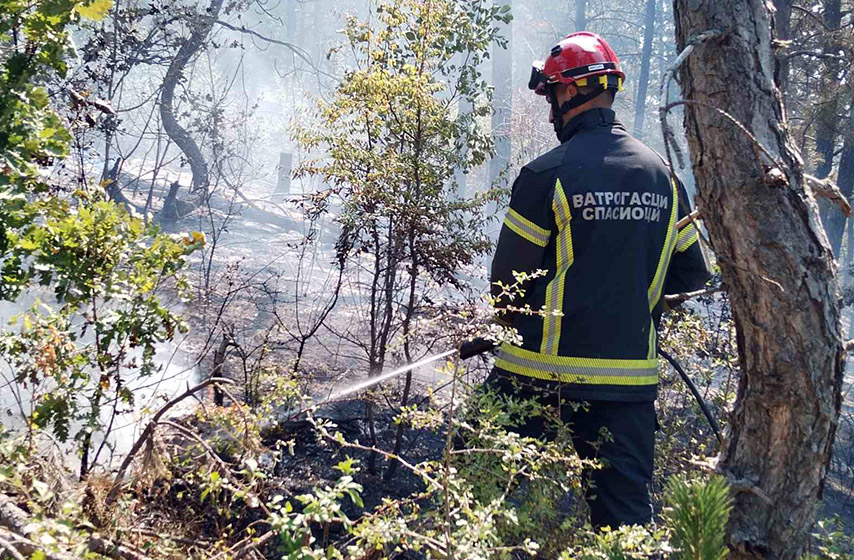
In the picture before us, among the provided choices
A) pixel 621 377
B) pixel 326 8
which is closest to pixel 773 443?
pixel 621 377

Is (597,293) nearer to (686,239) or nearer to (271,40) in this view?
(686,239)

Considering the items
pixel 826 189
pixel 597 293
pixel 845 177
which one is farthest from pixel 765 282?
pixel 845 177

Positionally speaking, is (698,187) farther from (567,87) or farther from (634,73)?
(634,73)

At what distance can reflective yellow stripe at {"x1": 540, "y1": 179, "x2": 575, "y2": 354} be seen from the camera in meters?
2.86

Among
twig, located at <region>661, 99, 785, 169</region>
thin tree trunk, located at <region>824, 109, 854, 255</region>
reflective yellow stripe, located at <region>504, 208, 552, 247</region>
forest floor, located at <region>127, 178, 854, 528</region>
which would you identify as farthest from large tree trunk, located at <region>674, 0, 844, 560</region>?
thin tree trunk, located at <region>824, 109, 854, 255</region>

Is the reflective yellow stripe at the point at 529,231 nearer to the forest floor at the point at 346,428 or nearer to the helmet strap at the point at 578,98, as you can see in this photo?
the helmet strap at the point at 578,98

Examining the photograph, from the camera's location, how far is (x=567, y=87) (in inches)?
123

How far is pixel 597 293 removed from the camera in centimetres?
284

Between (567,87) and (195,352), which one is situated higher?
(567,87)

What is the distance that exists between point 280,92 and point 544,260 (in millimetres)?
40897

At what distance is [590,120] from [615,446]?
4.71 ft

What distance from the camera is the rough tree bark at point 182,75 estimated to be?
1027cm

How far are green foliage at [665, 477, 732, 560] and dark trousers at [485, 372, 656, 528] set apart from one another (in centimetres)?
149

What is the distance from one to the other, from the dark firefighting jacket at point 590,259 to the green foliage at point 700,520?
1527 mm
